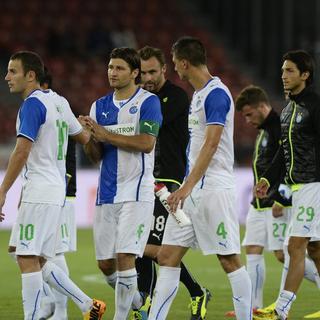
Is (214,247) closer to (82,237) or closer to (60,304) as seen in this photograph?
(60,304)

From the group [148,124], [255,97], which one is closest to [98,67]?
[255,97]

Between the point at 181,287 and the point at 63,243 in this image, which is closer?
the point at 63,243

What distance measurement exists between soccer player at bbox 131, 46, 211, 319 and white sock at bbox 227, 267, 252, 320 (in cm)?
133

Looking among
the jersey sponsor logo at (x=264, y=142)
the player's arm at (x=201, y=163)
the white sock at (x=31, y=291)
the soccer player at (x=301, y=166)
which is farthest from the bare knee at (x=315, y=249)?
the white sock at (x=31, y=291)

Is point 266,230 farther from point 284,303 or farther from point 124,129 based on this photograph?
point 124,129

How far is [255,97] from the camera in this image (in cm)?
1050

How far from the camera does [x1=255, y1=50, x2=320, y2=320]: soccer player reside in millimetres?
9203

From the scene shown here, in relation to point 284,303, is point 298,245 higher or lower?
higher

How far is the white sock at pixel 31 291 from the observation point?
26.5 feet

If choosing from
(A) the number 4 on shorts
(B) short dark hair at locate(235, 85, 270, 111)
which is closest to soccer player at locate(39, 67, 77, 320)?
(A) the number 4 on shorts

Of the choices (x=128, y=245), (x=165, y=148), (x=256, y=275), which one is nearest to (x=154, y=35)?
(x=256, y=275)

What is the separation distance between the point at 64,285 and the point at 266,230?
265 cm

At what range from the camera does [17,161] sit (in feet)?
25.9

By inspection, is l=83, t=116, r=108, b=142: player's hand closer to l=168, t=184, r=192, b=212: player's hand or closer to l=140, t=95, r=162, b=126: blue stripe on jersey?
l=140, t=95, r=162, b=126: blue stripe on jersey
